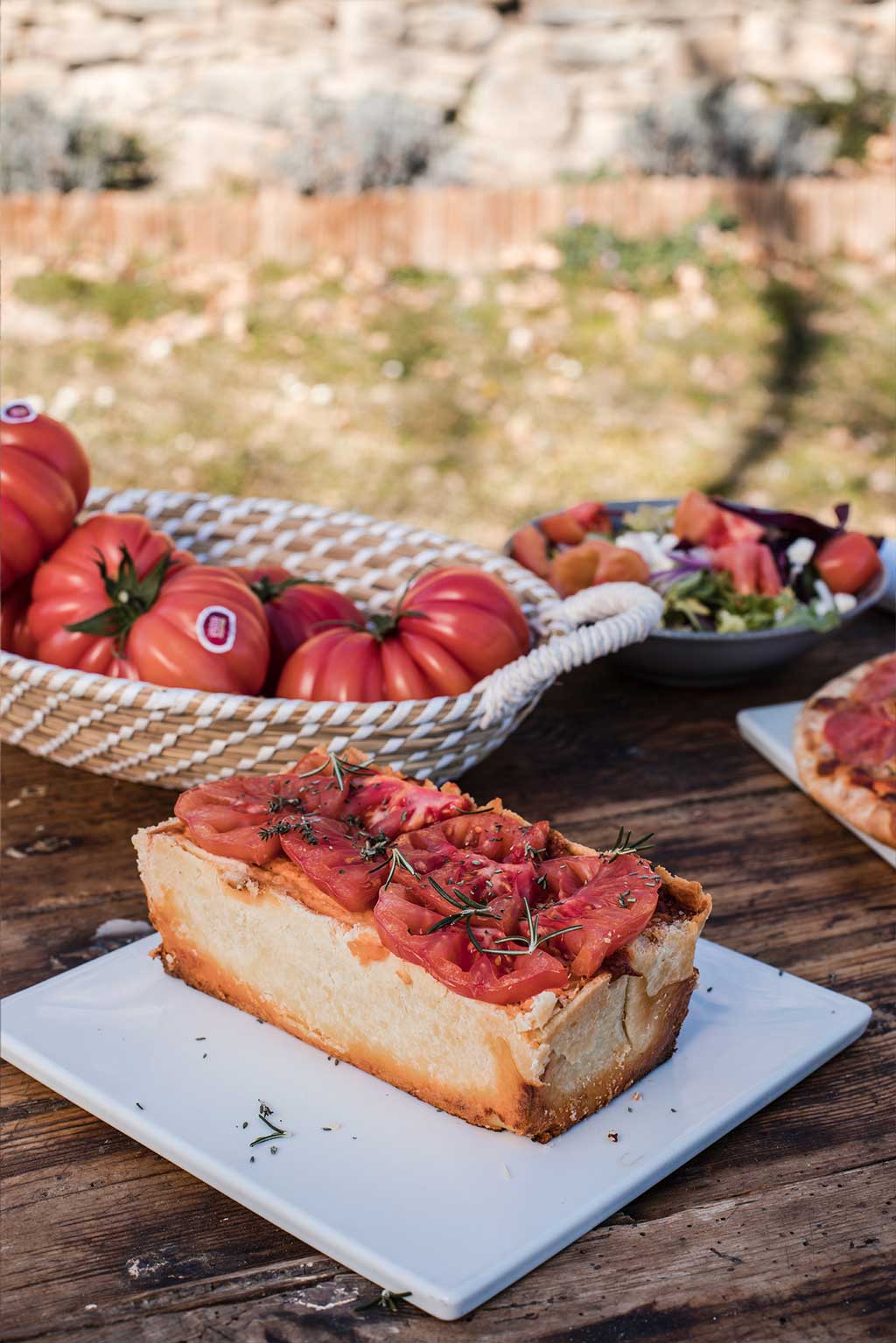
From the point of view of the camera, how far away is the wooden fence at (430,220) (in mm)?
7402

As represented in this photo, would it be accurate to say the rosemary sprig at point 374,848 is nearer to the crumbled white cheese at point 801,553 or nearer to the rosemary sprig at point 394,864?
the rosemary sprig at point 394,864

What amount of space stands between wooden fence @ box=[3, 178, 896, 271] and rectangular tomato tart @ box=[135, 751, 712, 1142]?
6494 millimetres

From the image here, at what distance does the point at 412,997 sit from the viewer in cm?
134

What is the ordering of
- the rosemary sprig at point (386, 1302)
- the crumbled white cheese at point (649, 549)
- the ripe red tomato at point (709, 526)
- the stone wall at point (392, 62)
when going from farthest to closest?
1. the stone wall at point (392, 62)
2. the ripe red tomato at point (709, 526)
3. the crumbled white cheese at point (649, 549)
4. the rosemary sprig at point (386, 1302)

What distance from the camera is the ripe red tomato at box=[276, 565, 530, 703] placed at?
6.46 feet

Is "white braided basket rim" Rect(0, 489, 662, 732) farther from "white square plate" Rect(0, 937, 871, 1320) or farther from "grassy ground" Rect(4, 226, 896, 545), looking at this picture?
"grassy ground" Rect(4, 226, 896, 545)

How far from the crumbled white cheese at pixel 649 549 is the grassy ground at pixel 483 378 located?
3.25 m

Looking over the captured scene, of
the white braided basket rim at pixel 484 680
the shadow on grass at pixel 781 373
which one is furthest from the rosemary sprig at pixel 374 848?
the shadow on grass at pixel 781 373

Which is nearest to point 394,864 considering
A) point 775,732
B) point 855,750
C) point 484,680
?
point 484,680

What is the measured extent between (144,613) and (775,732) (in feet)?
3.62

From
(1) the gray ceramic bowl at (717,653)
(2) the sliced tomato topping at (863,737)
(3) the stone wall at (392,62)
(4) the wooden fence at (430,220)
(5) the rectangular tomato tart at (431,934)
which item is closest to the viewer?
(5) the rectangular tomato tart at (431,934)

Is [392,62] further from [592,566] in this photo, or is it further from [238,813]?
[238,813]

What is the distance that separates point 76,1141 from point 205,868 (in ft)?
1.05

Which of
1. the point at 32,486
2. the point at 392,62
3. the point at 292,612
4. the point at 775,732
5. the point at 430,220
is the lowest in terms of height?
the point at 775,732
